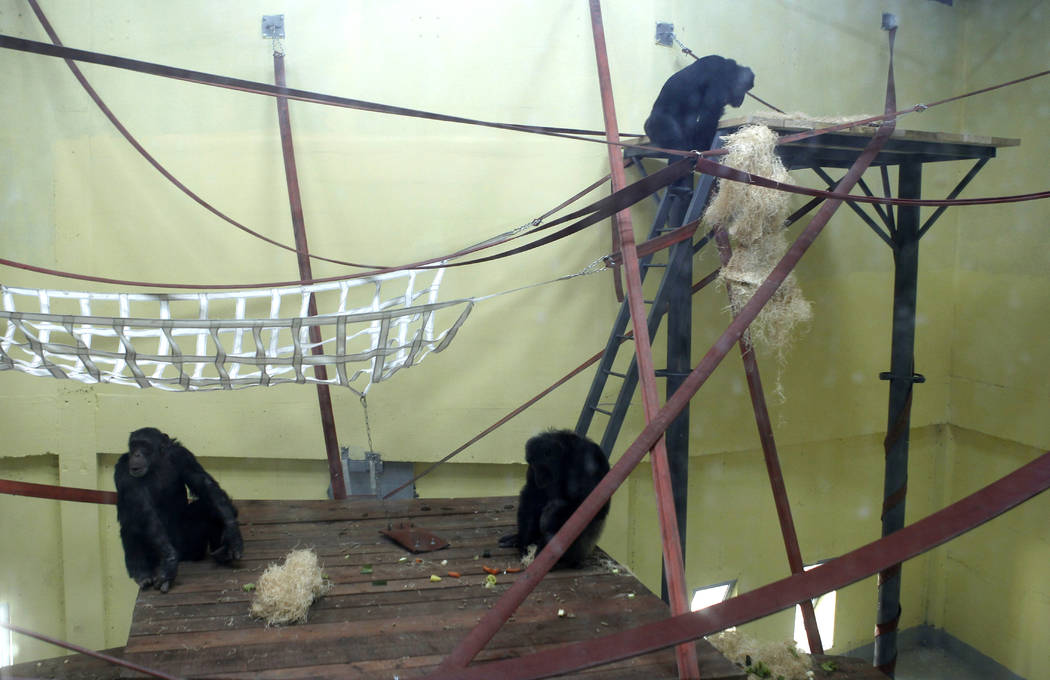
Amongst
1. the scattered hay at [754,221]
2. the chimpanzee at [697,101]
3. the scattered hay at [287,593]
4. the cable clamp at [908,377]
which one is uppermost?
the chimpanzee at [697,101]

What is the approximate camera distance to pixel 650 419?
9.73 ft

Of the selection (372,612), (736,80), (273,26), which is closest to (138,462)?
(372,612)

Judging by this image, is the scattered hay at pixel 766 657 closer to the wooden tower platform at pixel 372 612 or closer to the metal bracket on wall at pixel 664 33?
the wooden tower platform at pixel 372 612

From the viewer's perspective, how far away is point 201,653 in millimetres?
2652

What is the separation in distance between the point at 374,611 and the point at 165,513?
Result: 112 centimetres

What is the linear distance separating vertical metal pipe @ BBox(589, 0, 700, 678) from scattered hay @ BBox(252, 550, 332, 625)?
1385 millimetres

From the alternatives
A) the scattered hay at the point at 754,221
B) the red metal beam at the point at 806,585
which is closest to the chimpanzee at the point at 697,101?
the scattered hay at the point at 754,221

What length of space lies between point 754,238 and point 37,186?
3.96 meters

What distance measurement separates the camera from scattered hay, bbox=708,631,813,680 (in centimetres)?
352

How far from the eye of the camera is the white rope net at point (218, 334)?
318 centimetres

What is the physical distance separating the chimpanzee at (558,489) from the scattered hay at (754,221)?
1.23 m

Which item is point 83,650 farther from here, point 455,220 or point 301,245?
point 455,220

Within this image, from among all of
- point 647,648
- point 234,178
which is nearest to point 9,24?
point 234,178

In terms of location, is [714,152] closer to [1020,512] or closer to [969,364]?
[969,364]
